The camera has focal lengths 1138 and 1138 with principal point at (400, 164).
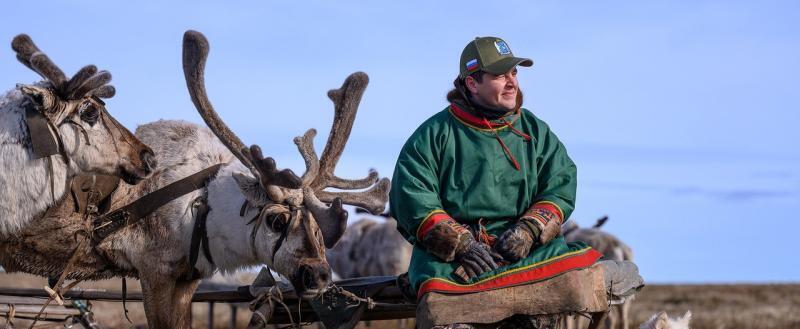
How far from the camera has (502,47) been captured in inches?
222

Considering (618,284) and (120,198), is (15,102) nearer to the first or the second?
(120,198)

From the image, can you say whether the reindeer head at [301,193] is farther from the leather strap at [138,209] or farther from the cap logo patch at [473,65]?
the cap logo patch at [473,65]

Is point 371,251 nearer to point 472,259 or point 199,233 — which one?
point 199,233

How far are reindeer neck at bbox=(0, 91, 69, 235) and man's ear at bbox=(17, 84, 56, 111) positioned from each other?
129 mm

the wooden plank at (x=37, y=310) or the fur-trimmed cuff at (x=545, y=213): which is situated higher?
the fur-trimmed cuff at (x=545, y=213)

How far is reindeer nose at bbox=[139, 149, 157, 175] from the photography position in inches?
276

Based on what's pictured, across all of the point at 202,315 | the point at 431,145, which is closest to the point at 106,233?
the point at 431,145

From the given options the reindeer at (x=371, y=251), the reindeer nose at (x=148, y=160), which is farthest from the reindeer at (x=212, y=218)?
the reindeer at (x=371, y=251)

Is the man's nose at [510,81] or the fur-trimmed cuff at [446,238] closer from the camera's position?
the fur-trimmed cuff at [446,238]

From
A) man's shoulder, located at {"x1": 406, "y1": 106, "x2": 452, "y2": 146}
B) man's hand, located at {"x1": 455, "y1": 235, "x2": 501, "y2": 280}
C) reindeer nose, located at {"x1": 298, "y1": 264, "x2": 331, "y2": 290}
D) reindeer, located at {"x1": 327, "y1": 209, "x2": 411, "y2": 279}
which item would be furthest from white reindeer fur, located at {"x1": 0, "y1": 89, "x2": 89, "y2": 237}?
reindeer, located at {"x1": 327, "y1": 209, "x2": 411, "y2": 279}

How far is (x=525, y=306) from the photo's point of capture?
529 centimetres

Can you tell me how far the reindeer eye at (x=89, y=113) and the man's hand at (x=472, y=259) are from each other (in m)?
2.84

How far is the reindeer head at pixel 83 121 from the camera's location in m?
6.79

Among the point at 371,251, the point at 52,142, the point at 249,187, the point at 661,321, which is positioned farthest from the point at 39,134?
the point at 371,251
